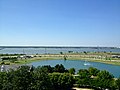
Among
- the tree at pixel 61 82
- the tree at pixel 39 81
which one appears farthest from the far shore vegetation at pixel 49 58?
the tree at pixel 39 81

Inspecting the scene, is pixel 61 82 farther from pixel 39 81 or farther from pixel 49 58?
pixel 49 58

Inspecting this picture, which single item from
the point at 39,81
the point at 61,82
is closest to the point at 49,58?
the point at 61,82

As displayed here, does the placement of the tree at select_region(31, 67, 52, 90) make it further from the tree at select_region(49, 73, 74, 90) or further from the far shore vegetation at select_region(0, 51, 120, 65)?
the far shore vegetation at select_region(0, 51, 120, 65)

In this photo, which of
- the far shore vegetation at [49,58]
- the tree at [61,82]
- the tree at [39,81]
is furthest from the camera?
the far shore vegetation at [49,58]

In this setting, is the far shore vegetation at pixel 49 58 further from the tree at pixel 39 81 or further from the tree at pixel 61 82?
the tree at pixel 39 81

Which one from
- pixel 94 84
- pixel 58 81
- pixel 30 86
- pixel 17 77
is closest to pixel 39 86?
pixel 30 86

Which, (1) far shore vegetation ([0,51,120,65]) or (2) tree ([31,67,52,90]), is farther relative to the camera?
(1) far shore vegetation ([0,51,120,65])

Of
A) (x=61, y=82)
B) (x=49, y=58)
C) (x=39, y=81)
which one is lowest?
(x=49, y=58)

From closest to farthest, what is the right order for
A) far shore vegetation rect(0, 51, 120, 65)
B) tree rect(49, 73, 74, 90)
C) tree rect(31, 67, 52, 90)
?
tree rect(31, 67, 52, 90) < tree rect(49, 73, 74, 90) < far shore vegetation rect(0, 51, 120, 65)

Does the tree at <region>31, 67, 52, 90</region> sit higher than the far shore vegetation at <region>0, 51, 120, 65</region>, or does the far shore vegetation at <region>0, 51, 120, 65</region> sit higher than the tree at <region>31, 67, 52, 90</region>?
the tree at <region>31, 67, 52, 90</region>

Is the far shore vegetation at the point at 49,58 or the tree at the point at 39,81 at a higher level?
the tree at the point at 39,81

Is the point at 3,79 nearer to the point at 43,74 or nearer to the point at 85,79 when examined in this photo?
the point at 43,74

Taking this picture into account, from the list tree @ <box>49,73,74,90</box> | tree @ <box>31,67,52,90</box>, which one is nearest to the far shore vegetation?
tree @ <box>49,73,74,90</box>

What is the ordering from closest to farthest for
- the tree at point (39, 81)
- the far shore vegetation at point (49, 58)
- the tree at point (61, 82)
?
the tree at point (39, 81) < the tree at point (61, 82) < the far shore vegetation at point (49, 58)
